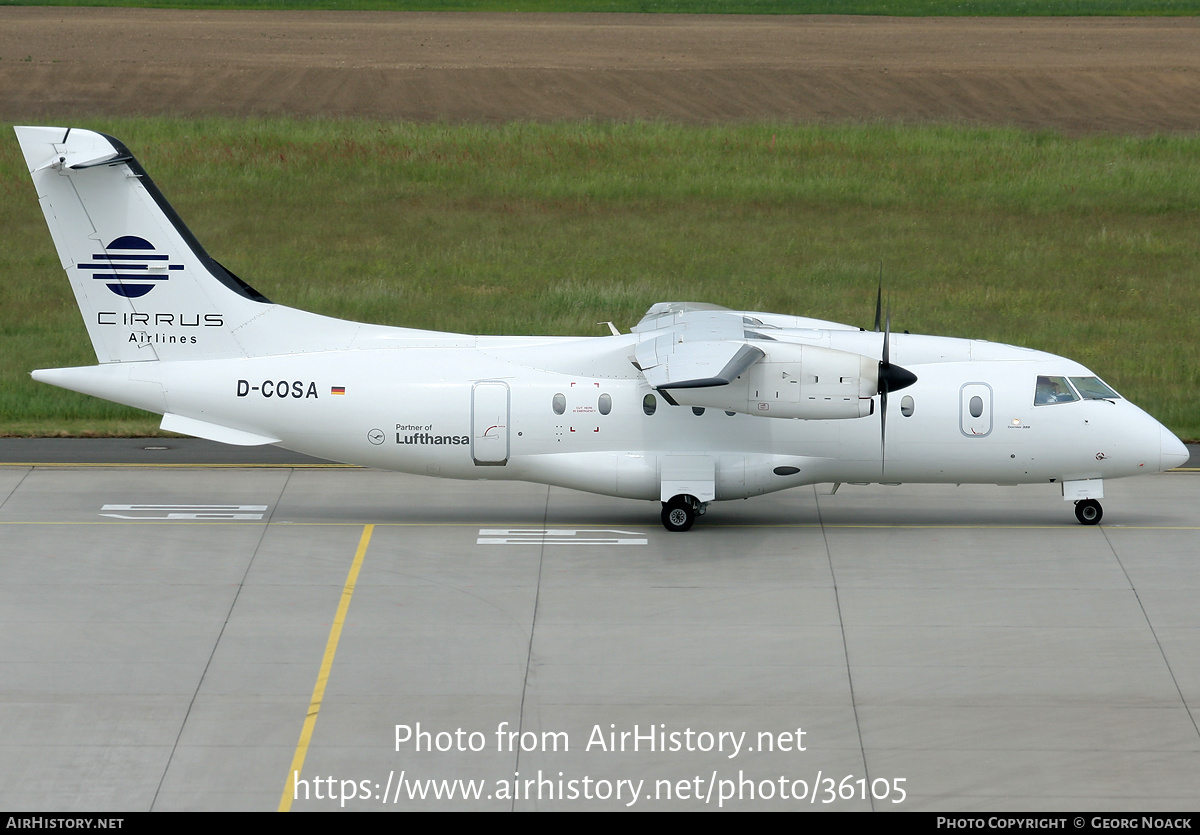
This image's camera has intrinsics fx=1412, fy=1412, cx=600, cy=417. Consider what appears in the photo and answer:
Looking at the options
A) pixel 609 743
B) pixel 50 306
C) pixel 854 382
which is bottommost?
pixel 50 306

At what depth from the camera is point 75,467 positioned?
27.2 m

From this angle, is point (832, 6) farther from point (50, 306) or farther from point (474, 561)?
point (474, 561)

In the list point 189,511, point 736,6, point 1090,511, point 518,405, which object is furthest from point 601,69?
point 1090,511

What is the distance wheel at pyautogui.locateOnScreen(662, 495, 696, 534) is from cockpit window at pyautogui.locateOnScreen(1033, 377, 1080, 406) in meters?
5.90

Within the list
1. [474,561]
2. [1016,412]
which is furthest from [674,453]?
[1016,412]

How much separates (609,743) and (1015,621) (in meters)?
6.87

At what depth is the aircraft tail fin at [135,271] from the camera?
22.5 m

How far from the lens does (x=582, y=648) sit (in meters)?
19.0

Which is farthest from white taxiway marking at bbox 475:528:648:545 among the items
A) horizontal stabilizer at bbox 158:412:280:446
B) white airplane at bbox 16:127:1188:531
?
horizontal stabilizer at bbox 158:412:280:446

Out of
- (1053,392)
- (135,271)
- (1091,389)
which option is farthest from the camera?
(1091,389)

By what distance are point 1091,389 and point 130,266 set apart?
1593 cm

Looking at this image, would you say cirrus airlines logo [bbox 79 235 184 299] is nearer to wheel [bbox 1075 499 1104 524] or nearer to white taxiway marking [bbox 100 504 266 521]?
→ white taxiway marking [bbox 100 504 266 521]

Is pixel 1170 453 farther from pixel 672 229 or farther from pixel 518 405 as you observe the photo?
pixel 672 229

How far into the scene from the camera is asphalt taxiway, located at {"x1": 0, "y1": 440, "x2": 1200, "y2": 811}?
15.7 metres
